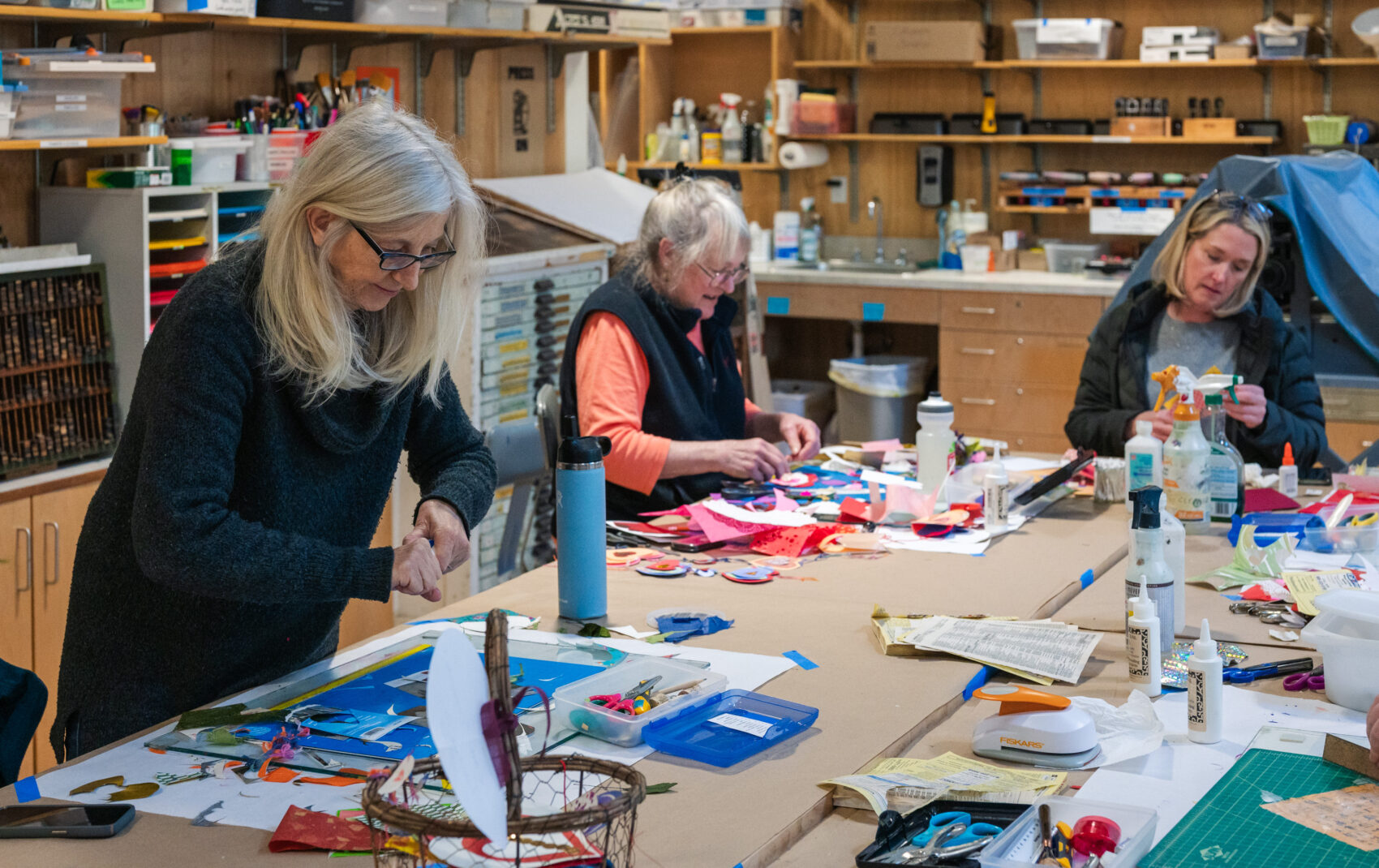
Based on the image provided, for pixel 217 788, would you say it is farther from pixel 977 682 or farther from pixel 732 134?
pixel 732 134

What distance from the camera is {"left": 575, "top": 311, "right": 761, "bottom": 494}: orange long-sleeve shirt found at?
9.52ft

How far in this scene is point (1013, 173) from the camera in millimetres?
6102

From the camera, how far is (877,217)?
6613 mm

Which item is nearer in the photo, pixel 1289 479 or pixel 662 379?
pixel 1289 479

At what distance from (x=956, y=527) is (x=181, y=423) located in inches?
60.0

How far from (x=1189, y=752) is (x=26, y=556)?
8.79ft

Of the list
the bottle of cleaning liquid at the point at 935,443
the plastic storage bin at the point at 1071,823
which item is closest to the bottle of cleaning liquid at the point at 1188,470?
the bottle of cleaning liquid at the point at 935,443

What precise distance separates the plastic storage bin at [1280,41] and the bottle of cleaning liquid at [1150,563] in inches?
164

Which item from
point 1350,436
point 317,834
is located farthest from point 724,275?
point 1350,436

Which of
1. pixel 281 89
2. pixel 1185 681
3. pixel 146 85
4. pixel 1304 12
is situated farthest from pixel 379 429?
pixel 1304 12

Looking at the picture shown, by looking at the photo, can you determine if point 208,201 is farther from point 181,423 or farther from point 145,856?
point 145,856

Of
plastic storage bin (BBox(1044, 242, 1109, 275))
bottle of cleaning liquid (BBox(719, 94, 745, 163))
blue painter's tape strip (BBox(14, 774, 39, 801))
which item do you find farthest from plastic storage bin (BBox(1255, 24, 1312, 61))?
blue painter's tape strip (BBox(14, 774, 39, 801))

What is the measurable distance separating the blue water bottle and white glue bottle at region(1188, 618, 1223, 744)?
0.86m

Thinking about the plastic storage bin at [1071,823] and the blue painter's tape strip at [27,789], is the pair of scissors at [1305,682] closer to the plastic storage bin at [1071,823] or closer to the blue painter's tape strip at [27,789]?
the plastic storage bin at [1071,823]
